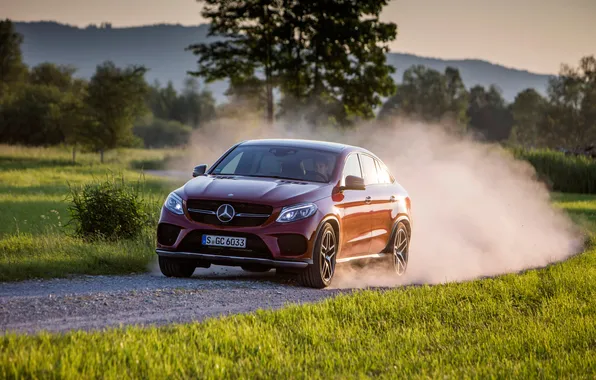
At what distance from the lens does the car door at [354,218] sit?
42.0 feet

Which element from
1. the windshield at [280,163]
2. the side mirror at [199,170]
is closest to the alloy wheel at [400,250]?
the windshield at [280,163]

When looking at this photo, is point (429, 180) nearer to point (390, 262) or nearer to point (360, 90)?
point (390, 262)

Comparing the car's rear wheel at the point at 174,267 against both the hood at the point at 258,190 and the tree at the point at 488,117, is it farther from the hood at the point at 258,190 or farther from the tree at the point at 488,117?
the tree at the point at 488,117

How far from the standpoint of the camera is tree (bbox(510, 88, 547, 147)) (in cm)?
11768

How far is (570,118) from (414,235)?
9733 cm

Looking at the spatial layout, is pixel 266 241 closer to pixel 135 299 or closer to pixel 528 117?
pixel 135 299

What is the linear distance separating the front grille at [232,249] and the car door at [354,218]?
1.28 meters

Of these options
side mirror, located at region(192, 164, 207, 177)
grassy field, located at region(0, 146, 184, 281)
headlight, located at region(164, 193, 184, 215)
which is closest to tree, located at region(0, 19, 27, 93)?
grassy field, located at region(0, 146, 184, 281)

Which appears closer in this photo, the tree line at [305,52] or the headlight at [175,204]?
the headlight at [175,204]

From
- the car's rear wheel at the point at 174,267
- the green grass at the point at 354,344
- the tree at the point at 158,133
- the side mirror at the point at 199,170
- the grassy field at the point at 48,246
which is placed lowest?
the tree at the point at 158,133

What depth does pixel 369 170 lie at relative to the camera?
14.3 meters

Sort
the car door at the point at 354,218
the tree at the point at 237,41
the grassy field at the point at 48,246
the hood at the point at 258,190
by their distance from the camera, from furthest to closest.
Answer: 1. the tree at the point at 237,41
2. the grassy field at the point at 48,246
3. the car door at the point at 354,218
4. the hood at the point at 258,190

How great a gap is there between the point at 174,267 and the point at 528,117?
119422 millimetres

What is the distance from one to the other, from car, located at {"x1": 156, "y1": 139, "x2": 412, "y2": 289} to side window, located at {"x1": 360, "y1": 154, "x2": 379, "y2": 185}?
122 millimetres
